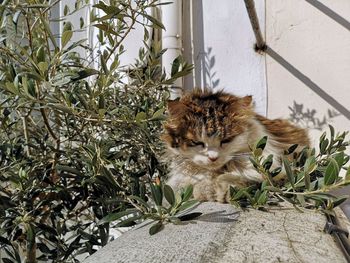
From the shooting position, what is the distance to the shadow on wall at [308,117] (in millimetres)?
1941

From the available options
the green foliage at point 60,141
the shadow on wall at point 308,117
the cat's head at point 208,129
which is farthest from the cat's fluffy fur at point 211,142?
the shadow on wall at point 308,117

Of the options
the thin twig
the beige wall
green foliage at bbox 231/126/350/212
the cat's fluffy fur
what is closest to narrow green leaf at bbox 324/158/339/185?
green foliage at bbox 231/126/350/212

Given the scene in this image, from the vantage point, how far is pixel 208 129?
3.71 feet

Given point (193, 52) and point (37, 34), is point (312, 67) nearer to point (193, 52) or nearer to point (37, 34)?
point (193, 52)

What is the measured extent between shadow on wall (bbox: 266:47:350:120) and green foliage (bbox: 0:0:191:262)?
98cm

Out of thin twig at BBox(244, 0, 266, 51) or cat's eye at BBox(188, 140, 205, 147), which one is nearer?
cat's eye at BBox(188, 140, 205, 147)

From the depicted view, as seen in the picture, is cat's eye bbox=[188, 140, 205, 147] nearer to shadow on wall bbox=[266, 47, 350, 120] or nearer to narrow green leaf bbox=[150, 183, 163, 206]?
narrow green leaf bbox=[150, 183, 163, 206]

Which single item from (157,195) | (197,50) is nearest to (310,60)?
(197,50)

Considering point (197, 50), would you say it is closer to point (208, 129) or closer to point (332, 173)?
point (208, 129)

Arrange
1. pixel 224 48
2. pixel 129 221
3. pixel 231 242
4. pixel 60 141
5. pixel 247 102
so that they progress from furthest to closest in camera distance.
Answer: pixel 224 48
pixel 247 102
pixel 60 141
pixel 129 221
pixel 231 242

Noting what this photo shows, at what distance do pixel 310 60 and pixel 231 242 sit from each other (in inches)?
60.9

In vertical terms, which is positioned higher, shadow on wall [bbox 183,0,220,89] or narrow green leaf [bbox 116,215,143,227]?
shadow on wall [bbox 183,0,220,89]

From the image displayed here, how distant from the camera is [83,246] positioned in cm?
110

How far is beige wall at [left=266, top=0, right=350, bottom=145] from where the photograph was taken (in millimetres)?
1905
